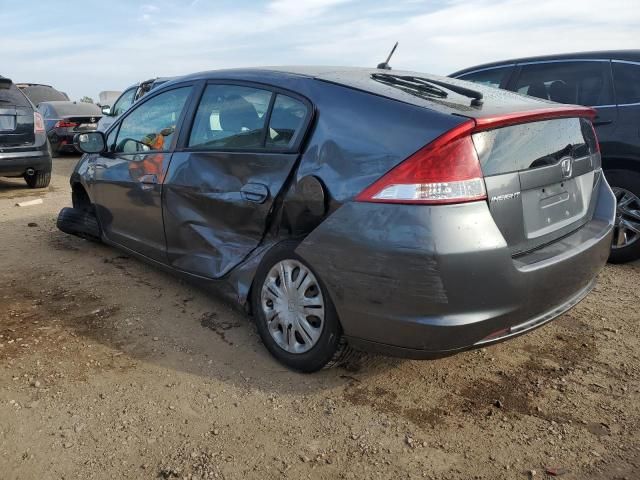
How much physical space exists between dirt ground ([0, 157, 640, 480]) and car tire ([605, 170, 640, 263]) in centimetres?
92

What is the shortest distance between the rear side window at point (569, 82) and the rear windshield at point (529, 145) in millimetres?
2052

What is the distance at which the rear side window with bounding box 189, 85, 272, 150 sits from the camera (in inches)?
124

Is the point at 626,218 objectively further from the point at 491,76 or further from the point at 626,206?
the point at 491,76

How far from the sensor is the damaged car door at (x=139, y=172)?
3787 mm

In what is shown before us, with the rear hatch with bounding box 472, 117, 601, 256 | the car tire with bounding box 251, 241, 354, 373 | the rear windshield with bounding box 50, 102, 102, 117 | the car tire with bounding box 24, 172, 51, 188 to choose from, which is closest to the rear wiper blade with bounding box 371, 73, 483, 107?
the rear hatch with bounding box 472, 117, 601, 256

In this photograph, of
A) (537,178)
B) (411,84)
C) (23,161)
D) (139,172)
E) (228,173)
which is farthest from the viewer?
(23,161)

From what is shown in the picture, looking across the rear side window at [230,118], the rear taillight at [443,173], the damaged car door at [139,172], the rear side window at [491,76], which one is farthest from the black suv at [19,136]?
the rear taillight at [443,173]

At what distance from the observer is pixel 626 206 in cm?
461

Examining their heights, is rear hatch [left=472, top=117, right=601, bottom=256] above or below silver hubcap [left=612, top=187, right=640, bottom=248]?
above

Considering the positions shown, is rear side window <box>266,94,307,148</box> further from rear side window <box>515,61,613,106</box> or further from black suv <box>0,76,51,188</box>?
black suv <box>0,76,51,188</box>

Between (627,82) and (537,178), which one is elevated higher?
(627,82)

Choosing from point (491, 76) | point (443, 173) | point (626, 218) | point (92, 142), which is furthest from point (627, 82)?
point (92, 142)

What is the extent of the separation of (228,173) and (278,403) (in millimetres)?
1343

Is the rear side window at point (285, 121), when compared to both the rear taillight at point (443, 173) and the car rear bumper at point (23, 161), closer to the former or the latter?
the rear taillight at point (443, 173)
